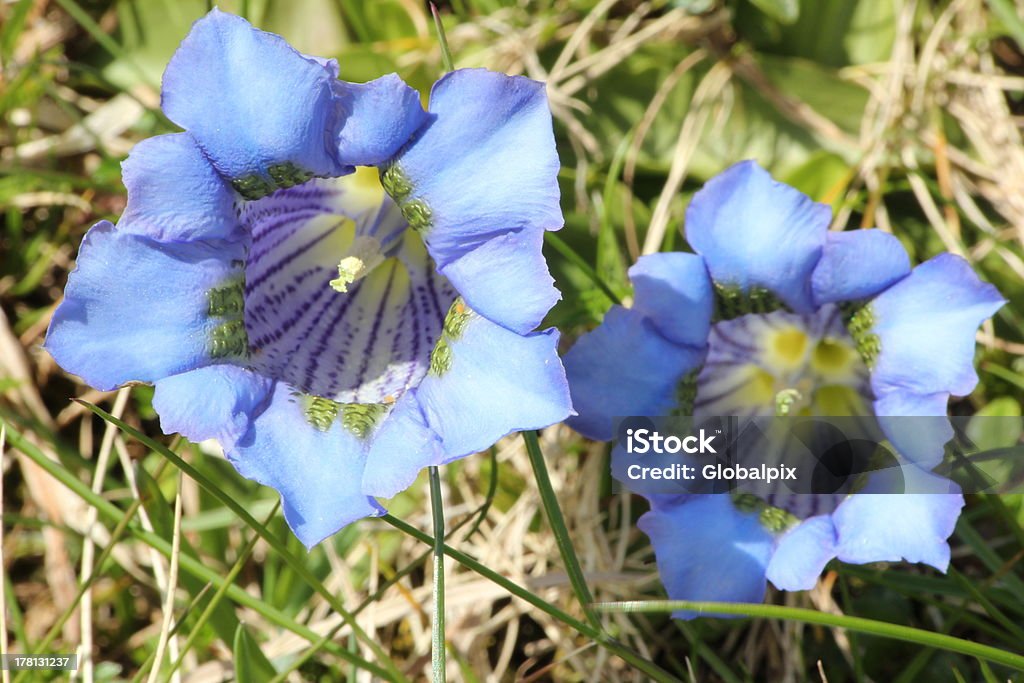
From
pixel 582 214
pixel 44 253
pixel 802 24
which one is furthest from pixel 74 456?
pixel 802 24

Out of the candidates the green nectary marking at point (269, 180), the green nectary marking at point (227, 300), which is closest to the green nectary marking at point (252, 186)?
the green nectary marking at point (269, 180)

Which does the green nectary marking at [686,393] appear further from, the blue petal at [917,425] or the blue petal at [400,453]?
the blue petal at [400,453]

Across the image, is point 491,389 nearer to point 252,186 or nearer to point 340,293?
point 252,186

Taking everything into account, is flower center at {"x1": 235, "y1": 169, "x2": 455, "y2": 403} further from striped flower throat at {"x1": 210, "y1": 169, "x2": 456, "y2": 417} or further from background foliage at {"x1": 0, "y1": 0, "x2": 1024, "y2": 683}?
background foliage at {"x1": 0, "y1": 0, "x2": 1024, "y2": 683}

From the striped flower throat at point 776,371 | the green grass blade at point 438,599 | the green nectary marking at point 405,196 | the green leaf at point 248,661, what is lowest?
the green leaf at point 248,661

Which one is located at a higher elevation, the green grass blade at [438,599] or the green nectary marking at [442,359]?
the green nectary marking at [442,359]

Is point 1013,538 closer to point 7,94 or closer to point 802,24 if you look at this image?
point 802,24
